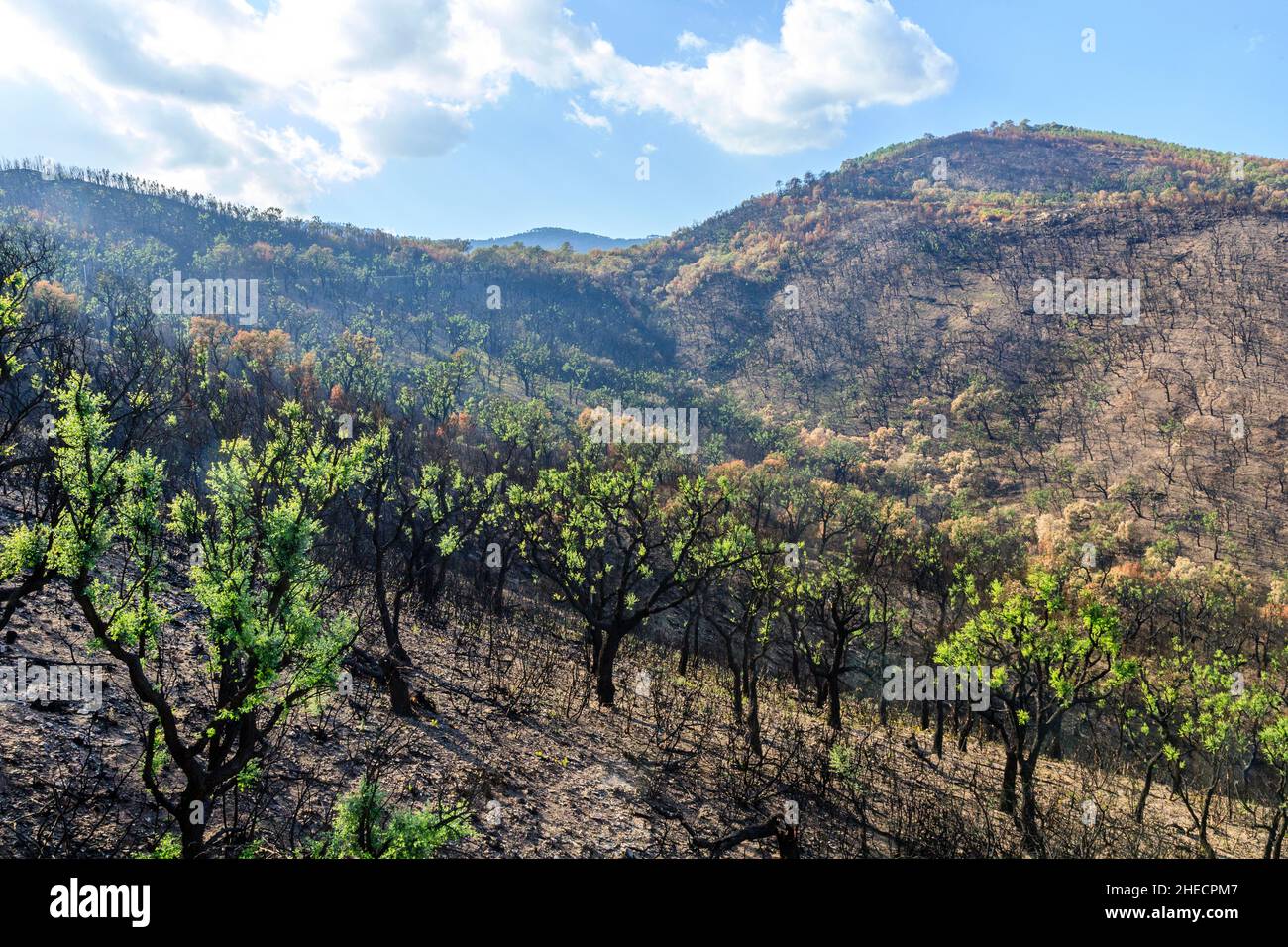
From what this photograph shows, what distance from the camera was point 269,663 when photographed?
7273mm

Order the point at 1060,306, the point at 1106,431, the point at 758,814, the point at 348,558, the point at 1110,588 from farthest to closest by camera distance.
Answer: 1. the point at 1060,306
2. the point at 1106,431
3. the point at 1110,588
4. the point at 348,558
5. the point at 758,814

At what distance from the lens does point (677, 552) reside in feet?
73.2

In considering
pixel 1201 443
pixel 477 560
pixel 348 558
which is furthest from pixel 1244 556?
pixel 348 558

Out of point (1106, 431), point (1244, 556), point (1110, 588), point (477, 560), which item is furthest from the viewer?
point (1106, 431)

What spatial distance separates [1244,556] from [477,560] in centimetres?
8155

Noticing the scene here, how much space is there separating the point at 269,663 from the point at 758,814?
494 inches

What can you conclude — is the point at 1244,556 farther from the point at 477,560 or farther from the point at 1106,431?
the point at 477,560

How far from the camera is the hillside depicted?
9.60 m

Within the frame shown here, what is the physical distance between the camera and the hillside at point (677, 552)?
960 centimetres
